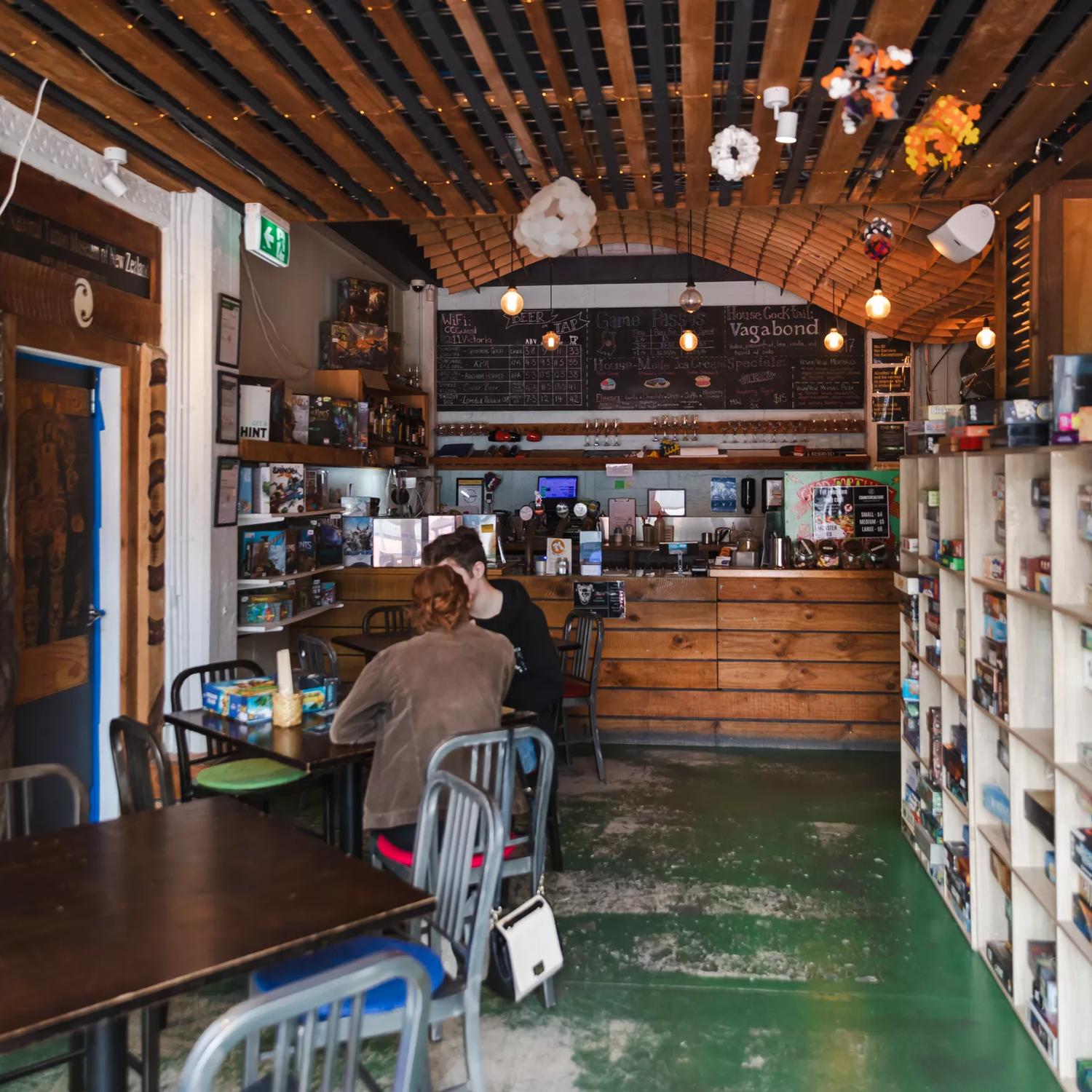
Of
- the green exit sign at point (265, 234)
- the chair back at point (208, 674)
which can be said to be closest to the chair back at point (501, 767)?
the chair back at point (208, 674)

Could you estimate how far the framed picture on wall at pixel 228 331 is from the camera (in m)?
5.24

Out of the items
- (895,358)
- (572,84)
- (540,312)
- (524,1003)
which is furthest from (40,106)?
(895,358)

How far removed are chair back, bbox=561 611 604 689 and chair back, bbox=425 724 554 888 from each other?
7.87 feet

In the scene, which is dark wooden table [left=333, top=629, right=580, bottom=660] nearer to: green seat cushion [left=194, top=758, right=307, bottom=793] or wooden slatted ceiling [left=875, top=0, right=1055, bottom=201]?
green seat cushion [left=194, top=758, right=307, bottom=793]

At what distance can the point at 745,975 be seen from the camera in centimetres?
343

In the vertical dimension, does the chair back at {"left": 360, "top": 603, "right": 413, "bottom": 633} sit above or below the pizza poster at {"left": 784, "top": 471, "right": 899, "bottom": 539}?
below

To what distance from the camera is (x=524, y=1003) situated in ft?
10.6

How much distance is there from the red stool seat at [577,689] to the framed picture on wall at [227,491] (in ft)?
6.66

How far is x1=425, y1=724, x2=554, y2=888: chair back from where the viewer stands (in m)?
2.79

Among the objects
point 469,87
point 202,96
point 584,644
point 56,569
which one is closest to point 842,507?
point 584,644

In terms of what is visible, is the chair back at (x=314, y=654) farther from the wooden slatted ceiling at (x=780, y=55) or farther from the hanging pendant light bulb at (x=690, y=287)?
the hanging pendant light bulb at (x=690, y=287)

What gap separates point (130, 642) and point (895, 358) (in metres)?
7.43

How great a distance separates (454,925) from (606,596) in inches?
167

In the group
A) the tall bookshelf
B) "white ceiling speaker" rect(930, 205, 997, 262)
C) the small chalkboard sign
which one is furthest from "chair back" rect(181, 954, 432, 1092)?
the small chalkboard sign
